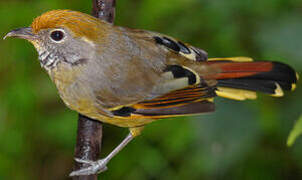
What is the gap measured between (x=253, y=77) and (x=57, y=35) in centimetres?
182

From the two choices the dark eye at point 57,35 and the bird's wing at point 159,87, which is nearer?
the dark eye at point 57,35

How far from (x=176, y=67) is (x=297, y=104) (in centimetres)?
170

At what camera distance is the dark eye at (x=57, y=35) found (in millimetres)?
4238

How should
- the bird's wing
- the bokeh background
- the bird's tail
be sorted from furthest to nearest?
the bokeh background < the bird's tail < the bird's wing

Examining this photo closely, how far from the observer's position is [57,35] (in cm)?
425

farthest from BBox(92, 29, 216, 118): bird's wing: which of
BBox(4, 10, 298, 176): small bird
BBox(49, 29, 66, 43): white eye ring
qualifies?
BBox(49, 29, 66, 43): white eye ring

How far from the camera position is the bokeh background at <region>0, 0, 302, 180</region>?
5.70 metres

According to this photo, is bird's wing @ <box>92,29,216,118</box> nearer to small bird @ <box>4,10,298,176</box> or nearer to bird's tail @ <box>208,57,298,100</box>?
small bird @ <box>4,10,298,176</box>

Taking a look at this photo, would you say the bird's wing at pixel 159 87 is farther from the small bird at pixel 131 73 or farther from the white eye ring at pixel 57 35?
the white eye ring at pixel 57 35

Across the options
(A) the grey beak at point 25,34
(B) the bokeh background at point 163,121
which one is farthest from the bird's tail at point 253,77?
(A) the grey beak at point 25,34

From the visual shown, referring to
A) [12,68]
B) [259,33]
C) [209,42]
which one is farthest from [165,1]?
[12,68]

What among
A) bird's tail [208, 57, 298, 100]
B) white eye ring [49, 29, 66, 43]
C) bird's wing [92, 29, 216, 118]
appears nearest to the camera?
white eye ring [49, 29, 66, 43]

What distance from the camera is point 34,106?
6.00 meters

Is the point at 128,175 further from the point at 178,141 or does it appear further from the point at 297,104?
the point at 297,104
